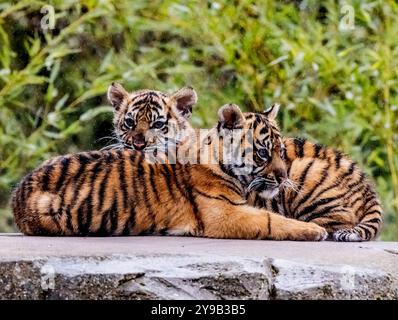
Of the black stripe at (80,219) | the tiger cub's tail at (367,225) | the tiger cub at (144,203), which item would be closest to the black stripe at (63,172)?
the tiger cub at (144,203)

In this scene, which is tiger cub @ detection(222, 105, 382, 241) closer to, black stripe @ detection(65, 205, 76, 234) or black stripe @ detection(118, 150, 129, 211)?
black stripe @ detection(118, 150, 129, 211)

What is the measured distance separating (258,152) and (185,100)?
92cm

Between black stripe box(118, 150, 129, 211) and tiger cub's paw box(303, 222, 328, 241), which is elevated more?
black stripe box(118, 150, 129, 211)

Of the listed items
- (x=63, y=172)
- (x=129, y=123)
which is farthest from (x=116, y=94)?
(x=63, y=172)

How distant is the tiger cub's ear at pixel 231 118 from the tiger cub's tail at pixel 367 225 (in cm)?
57

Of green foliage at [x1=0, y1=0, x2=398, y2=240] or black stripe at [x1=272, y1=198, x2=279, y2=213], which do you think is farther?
green foliage at [x1=0, y1=0, x2=398, y2=240]

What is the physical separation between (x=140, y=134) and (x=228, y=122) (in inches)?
27.4

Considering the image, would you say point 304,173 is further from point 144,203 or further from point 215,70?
point 215,70

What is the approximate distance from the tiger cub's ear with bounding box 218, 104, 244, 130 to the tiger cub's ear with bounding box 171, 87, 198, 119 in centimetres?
77

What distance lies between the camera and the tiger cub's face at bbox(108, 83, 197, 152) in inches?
194

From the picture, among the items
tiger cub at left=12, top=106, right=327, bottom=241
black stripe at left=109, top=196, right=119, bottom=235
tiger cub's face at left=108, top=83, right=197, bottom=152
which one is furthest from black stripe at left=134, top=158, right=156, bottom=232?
tiger cub's face at left=108, top=83, right=197, bottom=152

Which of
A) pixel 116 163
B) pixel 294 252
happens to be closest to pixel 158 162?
pixel 116 163
